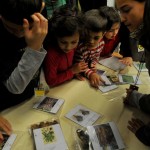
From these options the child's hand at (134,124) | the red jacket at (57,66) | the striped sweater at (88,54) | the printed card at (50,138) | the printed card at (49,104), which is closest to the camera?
the printed card at (50,138)

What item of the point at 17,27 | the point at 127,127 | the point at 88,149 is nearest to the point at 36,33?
the point at 17,27

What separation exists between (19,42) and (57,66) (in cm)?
43

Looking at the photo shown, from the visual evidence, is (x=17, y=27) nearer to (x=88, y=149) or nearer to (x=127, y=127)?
(x=88, y=149)

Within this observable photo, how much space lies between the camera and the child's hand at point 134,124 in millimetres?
1225

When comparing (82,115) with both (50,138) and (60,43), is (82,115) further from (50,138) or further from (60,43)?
(60,43)

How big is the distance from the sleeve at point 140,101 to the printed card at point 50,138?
489 millimetres

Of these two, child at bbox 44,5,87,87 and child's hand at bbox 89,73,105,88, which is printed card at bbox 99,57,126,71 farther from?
child at bbox 44,5,87,87

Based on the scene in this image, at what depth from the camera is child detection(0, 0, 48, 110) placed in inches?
35.7

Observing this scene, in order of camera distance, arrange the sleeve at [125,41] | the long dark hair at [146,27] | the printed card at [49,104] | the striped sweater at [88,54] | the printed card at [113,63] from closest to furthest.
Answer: the long dark hair at [146,27] < the printed card at [49,104] < the striped sweater at [88,54] < the printed card at [113,63] < the sleeve at [125,41]

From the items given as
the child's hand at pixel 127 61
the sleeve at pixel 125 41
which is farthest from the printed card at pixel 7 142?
the sleeve at pixel 125 41

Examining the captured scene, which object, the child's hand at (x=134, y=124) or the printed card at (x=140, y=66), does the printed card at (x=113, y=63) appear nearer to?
the printed card at (x=140, y=66)

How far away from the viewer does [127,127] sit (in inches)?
49.2

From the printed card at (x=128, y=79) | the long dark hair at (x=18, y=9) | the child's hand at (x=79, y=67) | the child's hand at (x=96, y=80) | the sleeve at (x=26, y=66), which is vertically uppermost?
the long dark hair at (x=18, y=9)

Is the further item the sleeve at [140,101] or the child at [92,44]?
the child at [92,44]
